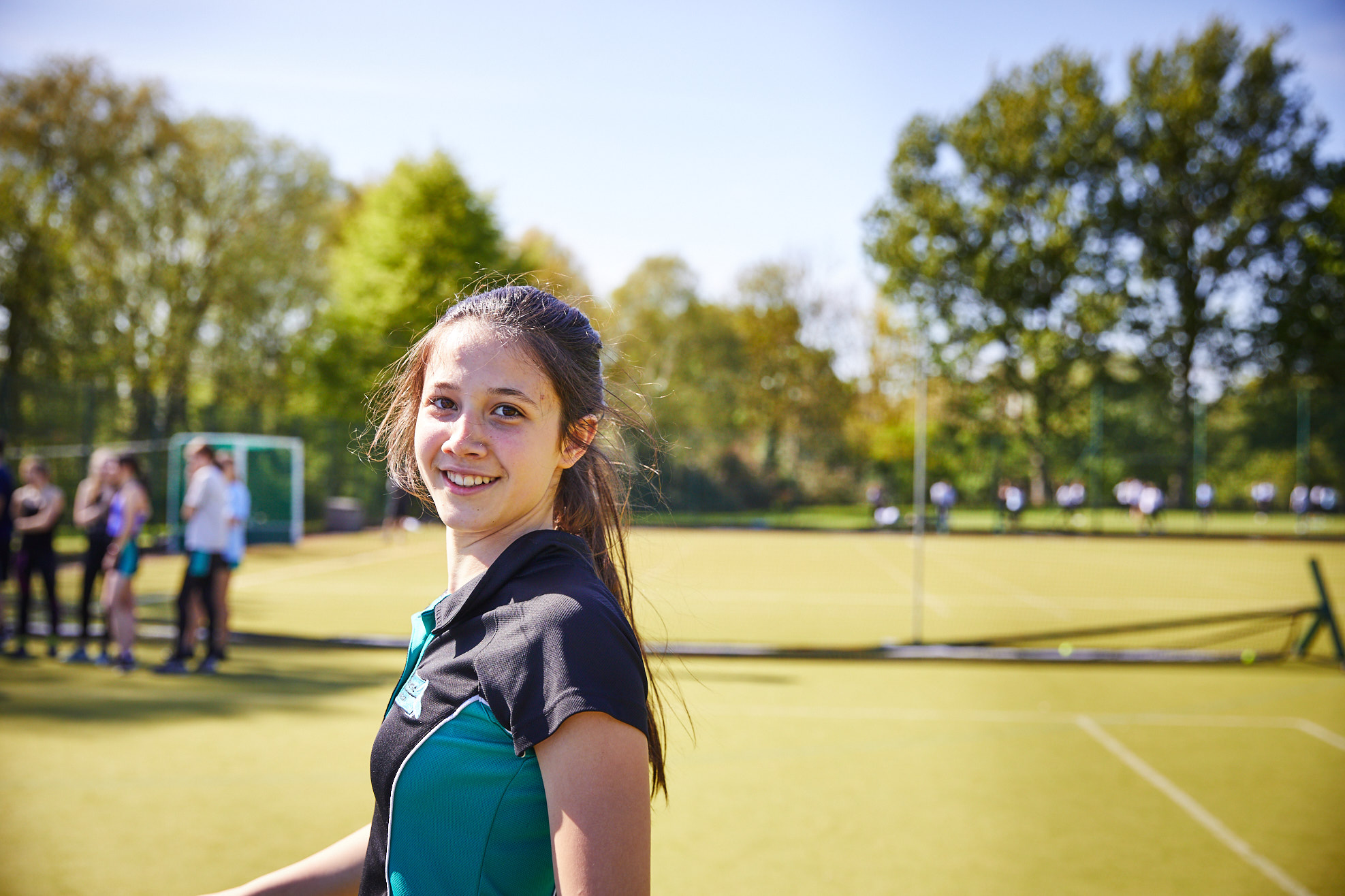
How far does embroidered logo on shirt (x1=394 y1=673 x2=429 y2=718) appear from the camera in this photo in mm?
1347

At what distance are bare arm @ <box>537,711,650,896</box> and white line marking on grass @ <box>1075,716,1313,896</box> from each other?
4505 mm

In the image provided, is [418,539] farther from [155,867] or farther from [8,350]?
[155,867]

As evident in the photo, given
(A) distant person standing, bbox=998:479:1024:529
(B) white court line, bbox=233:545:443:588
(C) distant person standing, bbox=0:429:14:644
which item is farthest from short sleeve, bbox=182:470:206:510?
(A) distant person standing, bbox=998:479:1024:529

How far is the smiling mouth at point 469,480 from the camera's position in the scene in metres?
1.46

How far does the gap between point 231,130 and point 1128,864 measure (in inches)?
1314

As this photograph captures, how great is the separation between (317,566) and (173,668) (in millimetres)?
10106

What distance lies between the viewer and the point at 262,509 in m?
22.7

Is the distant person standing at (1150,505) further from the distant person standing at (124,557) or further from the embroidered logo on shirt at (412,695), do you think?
the embroidered logo on shirt at (412,695)

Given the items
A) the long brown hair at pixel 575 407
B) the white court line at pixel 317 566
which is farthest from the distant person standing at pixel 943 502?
the long brown hair at pixel 575 407

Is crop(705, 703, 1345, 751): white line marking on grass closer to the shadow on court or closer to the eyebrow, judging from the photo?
the shadow on court

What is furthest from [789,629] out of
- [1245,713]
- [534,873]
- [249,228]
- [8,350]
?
[249,228]

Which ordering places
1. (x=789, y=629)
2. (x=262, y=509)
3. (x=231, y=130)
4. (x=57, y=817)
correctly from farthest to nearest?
(x=231, y=130) → (x=262, y=509) → (x=789, y=629) → (x=57, y=817)

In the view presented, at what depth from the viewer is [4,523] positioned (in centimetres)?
909

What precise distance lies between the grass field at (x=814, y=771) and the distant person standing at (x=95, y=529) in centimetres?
50
